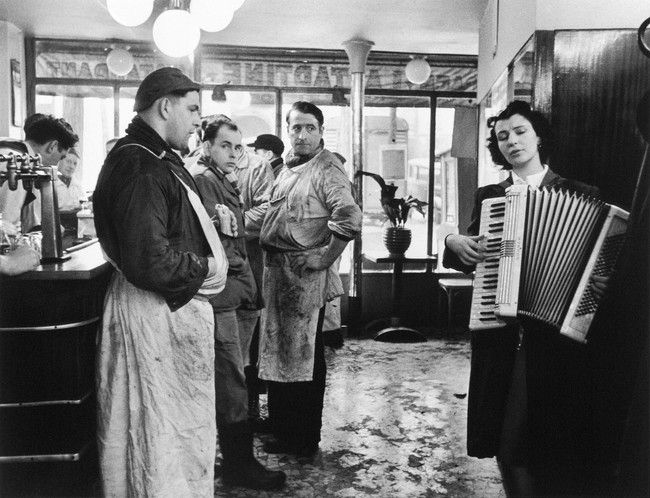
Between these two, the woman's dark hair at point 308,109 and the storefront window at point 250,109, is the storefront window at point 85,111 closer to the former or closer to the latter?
the storefront window at point 250,109

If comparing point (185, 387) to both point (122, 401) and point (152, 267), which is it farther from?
point (152, 267)

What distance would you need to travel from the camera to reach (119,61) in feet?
21.8

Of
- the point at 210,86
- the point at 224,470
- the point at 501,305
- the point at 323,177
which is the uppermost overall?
the point at 210,86

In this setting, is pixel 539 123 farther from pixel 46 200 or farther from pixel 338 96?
pixel 338 96

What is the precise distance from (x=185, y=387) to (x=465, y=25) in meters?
5.02

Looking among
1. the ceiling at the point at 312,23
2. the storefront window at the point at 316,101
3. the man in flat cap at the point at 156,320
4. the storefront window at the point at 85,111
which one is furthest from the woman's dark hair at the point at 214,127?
the storefront window at the point at 85,111

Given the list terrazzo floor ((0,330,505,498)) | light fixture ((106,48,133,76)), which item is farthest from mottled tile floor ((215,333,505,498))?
light fixture ((106,48,133,76))

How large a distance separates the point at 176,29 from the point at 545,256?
2168 mm

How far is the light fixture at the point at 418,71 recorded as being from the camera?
704cm

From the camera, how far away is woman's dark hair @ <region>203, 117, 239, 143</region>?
10.2 ft

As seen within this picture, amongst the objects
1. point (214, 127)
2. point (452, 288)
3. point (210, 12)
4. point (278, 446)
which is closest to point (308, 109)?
point (214, 127)

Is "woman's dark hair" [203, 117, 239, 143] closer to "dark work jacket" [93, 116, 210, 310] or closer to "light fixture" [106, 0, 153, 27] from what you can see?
"light fixture" [106, 0, 153, 27]

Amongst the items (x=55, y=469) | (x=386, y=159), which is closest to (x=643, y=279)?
(x=55, y=469)

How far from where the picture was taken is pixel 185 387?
222 cm
